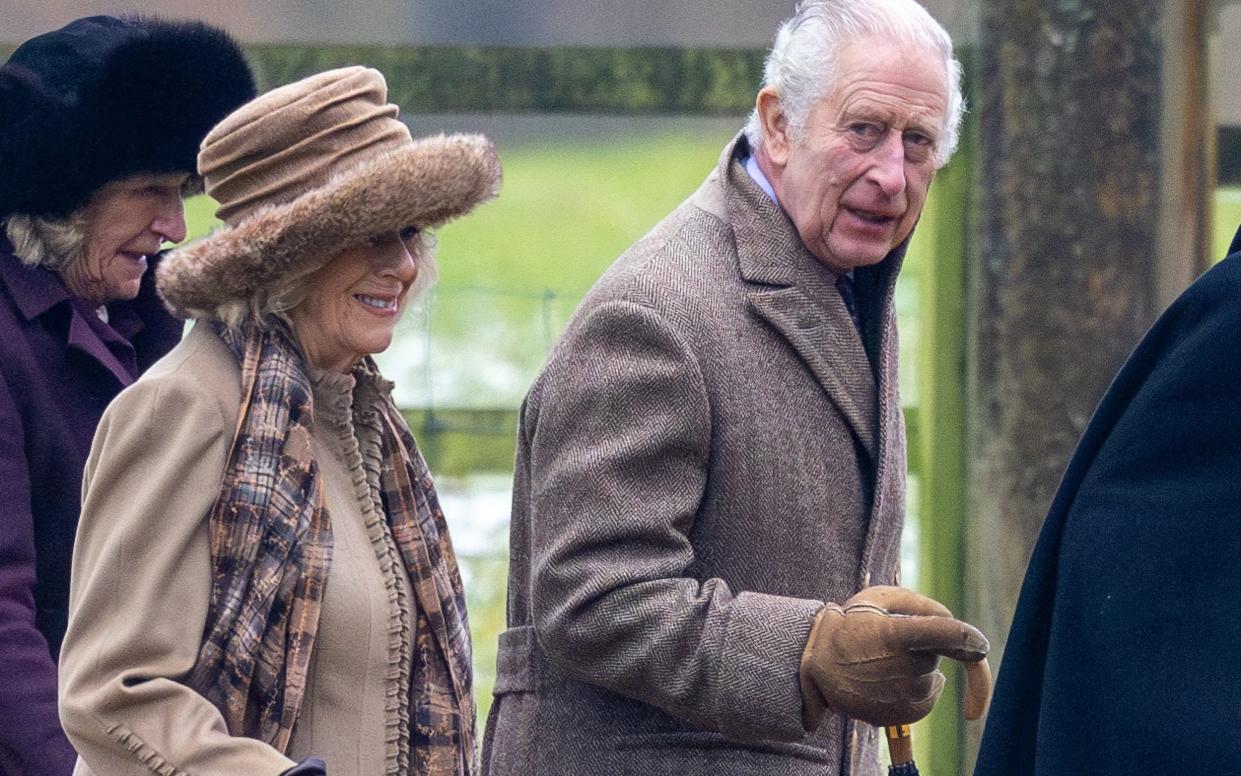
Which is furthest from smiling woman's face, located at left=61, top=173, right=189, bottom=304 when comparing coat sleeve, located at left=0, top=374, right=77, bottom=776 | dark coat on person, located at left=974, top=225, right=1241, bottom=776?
dark coat on person, located at left=974, top=225, right=1241, bottom=776

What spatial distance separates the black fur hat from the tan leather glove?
1372 millimetres

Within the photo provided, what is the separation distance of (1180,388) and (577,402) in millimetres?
800

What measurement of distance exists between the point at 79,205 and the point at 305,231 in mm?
764

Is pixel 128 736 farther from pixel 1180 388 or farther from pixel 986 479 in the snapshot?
pixel 986 479

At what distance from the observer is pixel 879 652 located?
7.82 ft

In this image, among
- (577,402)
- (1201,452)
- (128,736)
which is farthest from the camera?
(577,402)

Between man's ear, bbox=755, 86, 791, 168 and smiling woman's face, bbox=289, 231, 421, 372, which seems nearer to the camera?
smiling woman's face, bbox=289, 231, 421, 372

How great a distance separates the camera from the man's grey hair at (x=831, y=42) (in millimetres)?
2707

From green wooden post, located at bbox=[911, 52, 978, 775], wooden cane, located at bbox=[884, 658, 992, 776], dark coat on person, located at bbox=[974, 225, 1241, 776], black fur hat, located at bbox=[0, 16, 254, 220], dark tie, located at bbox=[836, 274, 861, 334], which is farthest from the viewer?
green wooden post, located at bbox=[911, 52, 978, 775]

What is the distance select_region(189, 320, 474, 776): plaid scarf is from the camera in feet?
7.92

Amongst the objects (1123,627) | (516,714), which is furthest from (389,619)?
(1123,627)

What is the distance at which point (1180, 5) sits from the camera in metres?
4.69

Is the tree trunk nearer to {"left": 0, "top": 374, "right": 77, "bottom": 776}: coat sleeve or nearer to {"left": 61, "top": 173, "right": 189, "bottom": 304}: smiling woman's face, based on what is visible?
{"left": 61, "top": 173, "right": 189, "bottom": 304}: smiling woman's face

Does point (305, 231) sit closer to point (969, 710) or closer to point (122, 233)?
point (122, 233)
